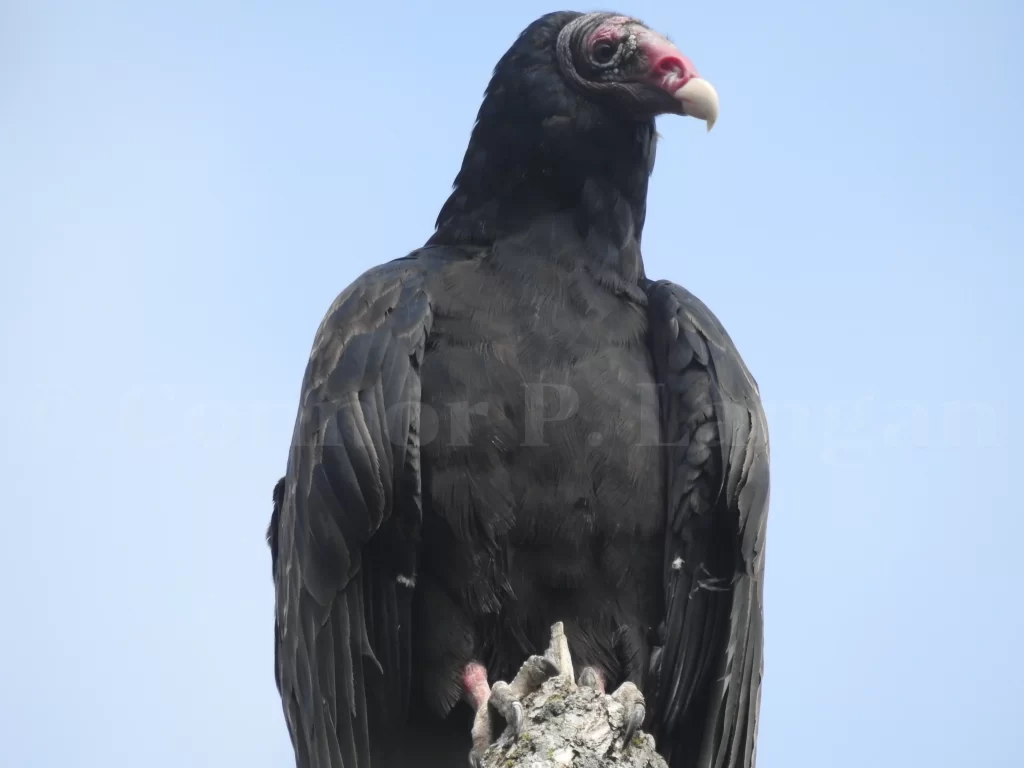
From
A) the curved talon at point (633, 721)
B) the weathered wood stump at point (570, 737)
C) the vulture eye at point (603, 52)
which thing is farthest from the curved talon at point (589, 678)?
the vulture eye at point (603, 52)

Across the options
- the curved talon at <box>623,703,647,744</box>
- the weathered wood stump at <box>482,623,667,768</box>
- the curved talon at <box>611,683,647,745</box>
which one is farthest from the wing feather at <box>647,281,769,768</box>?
the weathered wood stump at <box>482,623,667,768</box>

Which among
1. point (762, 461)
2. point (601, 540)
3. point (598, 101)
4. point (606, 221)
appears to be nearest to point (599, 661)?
point (601, 540)

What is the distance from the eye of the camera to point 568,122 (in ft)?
18.3

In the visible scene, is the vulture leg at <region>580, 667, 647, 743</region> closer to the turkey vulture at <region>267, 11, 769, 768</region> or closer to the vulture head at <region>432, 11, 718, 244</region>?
the turkey vulture at <region>267, 11, 769, 768</region>

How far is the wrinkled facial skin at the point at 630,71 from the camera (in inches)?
218

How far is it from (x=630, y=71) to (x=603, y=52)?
0.14 metres

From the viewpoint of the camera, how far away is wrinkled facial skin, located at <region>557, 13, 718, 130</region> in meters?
5.54

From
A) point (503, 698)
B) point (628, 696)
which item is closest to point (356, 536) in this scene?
point (503, 698)

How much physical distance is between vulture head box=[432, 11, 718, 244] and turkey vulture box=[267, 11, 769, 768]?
1.38 ft

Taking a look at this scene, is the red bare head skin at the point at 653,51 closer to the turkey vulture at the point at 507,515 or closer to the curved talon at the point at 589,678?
the turkey vulture at the point at 507,515

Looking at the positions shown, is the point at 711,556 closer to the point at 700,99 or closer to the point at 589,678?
the point at 589,678

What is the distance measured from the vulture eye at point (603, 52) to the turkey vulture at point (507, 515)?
0.96m

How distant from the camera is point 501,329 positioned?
5.12 m

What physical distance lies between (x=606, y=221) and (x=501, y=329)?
750mm
